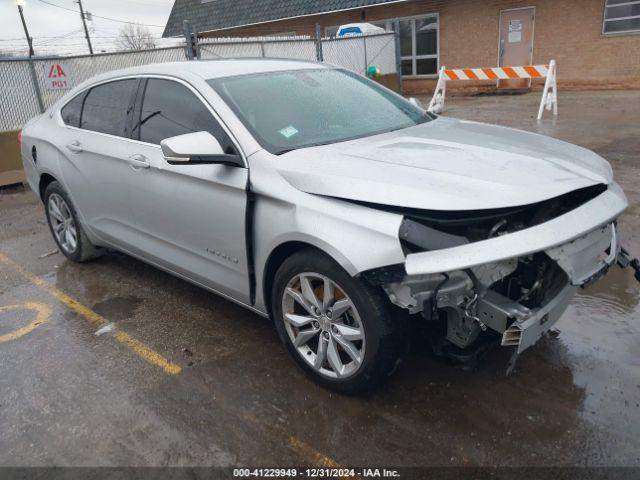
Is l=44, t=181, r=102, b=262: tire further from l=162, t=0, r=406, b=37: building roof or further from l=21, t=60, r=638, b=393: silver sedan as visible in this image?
l=162, t=0, r=406, b=37: building roof

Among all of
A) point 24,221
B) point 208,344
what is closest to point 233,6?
point 24,221

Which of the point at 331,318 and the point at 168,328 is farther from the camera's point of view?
the point at 168,328

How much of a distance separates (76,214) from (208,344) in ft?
6.70

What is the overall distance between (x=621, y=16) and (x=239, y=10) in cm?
1523

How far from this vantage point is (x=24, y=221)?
700 centimetres

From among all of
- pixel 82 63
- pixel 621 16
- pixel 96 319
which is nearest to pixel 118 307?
pixel 96 319

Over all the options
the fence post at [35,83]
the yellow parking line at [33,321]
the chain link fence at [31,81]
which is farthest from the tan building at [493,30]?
the yellow parking line at [33,321]

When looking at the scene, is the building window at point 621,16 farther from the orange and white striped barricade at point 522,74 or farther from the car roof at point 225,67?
the car roof at point 225,67

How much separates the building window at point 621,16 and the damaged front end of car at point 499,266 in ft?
49.1

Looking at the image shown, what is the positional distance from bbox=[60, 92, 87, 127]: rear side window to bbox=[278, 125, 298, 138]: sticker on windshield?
2.31 m

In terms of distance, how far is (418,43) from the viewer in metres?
19.2

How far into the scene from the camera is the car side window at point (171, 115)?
3.32 m

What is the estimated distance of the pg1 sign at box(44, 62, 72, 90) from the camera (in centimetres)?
960

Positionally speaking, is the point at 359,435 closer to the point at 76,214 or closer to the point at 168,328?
the point at 168,328
